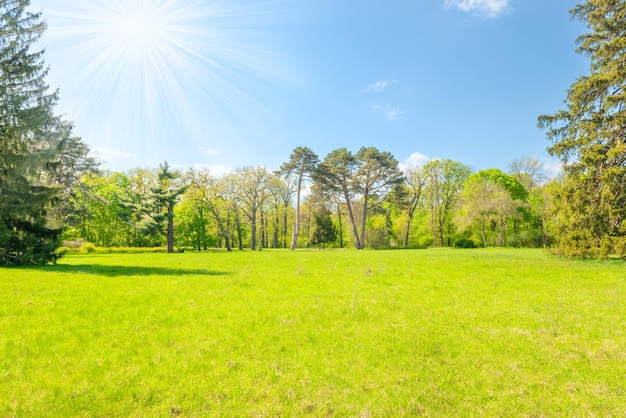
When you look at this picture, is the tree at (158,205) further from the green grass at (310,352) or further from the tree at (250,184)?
the green grass at (310,352)

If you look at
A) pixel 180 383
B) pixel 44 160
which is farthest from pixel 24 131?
pixel 180 383

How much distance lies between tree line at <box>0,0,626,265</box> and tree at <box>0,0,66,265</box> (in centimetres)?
6

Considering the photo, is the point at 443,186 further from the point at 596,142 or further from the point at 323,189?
the point at 596,142

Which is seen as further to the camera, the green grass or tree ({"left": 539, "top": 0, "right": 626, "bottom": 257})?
tree ({"left": 539, "top": 0, "right": 626, "bottom": 257})

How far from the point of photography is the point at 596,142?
1955 cm

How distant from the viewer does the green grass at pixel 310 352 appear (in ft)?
13.1

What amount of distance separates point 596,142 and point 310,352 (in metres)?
24.0

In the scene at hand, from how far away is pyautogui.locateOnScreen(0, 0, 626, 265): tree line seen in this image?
17.4 m

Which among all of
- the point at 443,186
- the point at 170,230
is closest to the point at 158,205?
the point at 170,230

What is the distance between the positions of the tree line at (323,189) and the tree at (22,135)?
0.06 m

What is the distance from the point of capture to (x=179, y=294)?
10.0 meters

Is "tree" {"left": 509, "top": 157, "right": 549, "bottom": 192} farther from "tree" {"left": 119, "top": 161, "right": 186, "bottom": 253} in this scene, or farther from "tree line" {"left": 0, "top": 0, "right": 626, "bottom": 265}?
"tree" {"left": 119, "top": 161, "right": 186, "bottom": 253}

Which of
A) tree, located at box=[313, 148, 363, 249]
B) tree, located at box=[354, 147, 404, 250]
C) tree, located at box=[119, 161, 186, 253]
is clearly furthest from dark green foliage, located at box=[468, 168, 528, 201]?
tree, located at box=[119, 161, 186, 253]

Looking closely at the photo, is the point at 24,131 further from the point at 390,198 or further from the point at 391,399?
the point at 390,198
